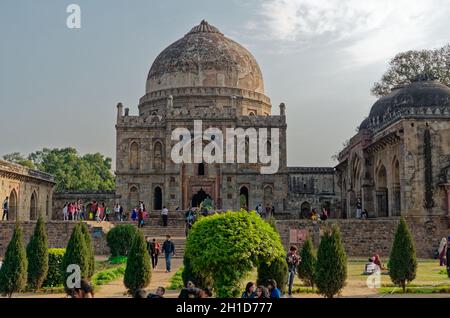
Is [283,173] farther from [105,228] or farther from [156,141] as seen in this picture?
[105,228]

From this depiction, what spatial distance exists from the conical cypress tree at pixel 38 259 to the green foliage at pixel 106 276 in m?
1.56

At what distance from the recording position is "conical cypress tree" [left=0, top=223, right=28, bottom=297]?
1709cm

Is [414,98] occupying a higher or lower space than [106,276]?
higher

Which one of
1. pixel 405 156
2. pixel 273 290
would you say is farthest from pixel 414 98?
pixel 273 290

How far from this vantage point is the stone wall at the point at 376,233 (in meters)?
27.2

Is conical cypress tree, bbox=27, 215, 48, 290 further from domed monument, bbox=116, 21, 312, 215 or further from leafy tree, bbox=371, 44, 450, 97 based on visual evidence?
leafy tree, bbox=371, 44, 450, 97

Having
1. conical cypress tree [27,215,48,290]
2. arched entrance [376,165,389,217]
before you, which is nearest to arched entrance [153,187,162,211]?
arched entrance [376,165,389,217]

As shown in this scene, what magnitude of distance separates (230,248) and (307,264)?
543cm

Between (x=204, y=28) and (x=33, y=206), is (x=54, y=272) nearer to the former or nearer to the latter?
(x=33, y=206)

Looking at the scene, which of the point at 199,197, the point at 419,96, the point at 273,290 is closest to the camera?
the point at 273,290

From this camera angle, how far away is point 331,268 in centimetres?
1559

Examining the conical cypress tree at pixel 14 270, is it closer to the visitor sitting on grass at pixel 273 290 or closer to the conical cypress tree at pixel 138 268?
the conical cypress tree at pixel 138 268

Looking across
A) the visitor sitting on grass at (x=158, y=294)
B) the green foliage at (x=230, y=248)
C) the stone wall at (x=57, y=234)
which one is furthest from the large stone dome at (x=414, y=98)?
the visitor sitting on grass at (x=158, y=294)

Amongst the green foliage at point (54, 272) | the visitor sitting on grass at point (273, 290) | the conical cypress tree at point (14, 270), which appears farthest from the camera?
the green foliage at point (54, 272)
